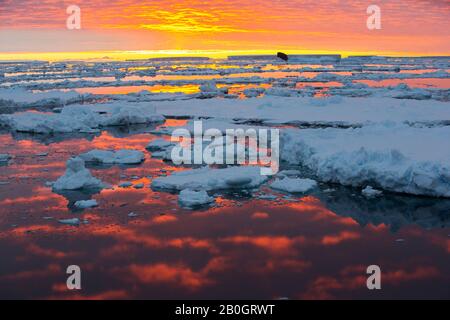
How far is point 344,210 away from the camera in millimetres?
7988

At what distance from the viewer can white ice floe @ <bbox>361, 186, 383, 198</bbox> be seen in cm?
852

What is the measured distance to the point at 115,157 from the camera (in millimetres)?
11469

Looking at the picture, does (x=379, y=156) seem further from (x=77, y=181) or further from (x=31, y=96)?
(x=31, y=96)

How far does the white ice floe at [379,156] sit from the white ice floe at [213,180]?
1275 mm

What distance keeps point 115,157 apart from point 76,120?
18.7ft

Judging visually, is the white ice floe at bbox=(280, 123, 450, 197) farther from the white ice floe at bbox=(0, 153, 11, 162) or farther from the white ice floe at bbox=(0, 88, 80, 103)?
the white ice floe at bbox=(0, 88, 80, 103)

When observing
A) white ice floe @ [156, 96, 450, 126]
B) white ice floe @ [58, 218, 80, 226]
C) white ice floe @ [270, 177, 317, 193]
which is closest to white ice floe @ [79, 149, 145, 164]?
white ice floe @ [270, 177, 317, 193]

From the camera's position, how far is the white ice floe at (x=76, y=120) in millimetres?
15906

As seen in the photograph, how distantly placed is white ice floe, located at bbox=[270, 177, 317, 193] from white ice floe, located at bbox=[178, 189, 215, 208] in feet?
4.32

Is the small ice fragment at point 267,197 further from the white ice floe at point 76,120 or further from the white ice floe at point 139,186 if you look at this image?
the white ice floe at point 76,120

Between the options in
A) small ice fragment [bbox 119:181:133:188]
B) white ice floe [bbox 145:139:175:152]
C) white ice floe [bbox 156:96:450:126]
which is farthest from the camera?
white ice floe [bbox 156:96:450:126]

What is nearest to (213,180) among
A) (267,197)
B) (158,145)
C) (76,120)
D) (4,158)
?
(267,197)
